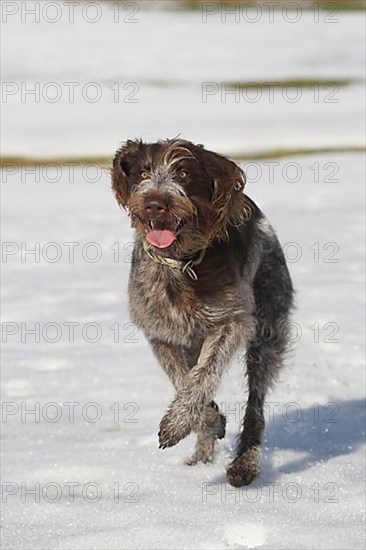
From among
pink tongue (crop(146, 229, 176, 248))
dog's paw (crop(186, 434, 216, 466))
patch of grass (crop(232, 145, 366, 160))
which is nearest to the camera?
pink tongue (crop(146, 229, 176, 248))

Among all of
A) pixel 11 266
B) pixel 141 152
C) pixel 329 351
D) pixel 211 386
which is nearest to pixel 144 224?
pixel 141 152

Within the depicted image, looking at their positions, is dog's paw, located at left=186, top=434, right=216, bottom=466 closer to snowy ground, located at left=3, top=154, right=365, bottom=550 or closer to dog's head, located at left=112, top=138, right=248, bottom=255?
snowy ground, located at left=3, top=154, right=365, bottom=550

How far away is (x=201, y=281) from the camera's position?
18.5ft

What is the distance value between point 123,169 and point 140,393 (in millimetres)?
2781

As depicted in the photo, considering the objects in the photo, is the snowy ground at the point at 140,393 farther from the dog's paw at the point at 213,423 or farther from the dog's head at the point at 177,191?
the dog's head at the point at 177,191

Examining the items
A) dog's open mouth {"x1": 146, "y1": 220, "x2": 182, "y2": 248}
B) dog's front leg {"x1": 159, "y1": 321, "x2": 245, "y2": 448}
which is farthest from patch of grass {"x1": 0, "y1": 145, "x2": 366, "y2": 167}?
dog's open mouth {"x1": 146, "y1": 220, "x2": 182, "y2": 248}

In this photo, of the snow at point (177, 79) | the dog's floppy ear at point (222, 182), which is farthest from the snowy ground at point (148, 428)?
the snow at point (177, 79)

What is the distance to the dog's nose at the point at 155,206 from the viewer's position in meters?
5.03

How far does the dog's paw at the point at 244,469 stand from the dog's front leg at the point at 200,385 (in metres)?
0.44

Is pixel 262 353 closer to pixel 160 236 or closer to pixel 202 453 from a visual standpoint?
pixel 202 453

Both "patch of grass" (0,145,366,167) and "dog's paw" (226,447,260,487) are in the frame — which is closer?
"dog's paw" (226,447,260,487)

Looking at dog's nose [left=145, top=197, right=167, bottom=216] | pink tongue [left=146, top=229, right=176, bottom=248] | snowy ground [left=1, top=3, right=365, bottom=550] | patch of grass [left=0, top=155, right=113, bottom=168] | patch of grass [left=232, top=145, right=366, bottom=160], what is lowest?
patch of grass [left=0, top=155, right=113, bottom=168]

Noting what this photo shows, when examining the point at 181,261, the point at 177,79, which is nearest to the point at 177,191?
the point at 181,261

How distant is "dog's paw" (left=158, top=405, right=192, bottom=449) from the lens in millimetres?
5395
